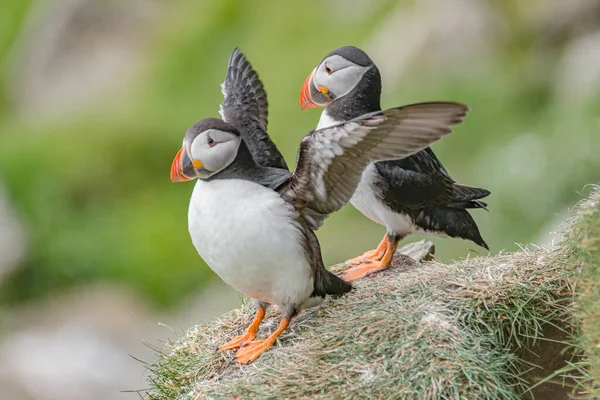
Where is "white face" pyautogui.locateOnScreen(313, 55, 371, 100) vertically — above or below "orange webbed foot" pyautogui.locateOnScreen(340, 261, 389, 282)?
above

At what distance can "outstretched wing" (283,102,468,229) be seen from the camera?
3.68 metres


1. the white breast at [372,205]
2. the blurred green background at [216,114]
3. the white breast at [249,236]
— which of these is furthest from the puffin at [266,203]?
the blurred green background at [216,114]

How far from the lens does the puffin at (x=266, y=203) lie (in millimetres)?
4016

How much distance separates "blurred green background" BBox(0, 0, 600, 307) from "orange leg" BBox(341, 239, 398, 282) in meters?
3.37

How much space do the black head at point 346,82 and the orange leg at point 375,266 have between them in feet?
2.76

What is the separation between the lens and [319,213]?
436 centimetres

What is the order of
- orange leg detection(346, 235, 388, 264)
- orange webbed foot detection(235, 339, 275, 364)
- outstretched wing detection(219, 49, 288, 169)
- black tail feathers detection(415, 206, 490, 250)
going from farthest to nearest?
orange leg detection(346, 235, 388, 264) → black tail feathers detection(415, 206, 490, 250) → outstretched wing detection(219, 49, 288, 169) → orange webbed foot detection(235, 339, 275, 364)

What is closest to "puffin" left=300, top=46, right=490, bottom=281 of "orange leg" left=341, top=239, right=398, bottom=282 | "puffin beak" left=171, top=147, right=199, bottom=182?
"orange leg" left=341, top=239, right=398, bottom=282

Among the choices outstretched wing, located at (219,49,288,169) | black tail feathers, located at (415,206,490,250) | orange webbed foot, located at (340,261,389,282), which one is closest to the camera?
outstretched wing, located at (219,49,288,169)

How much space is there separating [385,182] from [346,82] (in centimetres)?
61

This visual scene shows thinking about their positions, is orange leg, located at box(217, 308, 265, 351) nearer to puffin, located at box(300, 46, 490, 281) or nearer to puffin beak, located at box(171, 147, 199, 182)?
puffin, located at box(300, 46, 490, 281)

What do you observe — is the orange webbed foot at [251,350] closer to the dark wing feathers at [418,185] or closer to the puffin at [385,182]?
the puffin at [385,182]

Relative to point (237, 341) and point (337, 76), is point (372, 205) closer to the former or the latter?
point (337, 76)

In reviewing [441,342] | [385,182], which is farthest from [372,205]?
[441,342]
